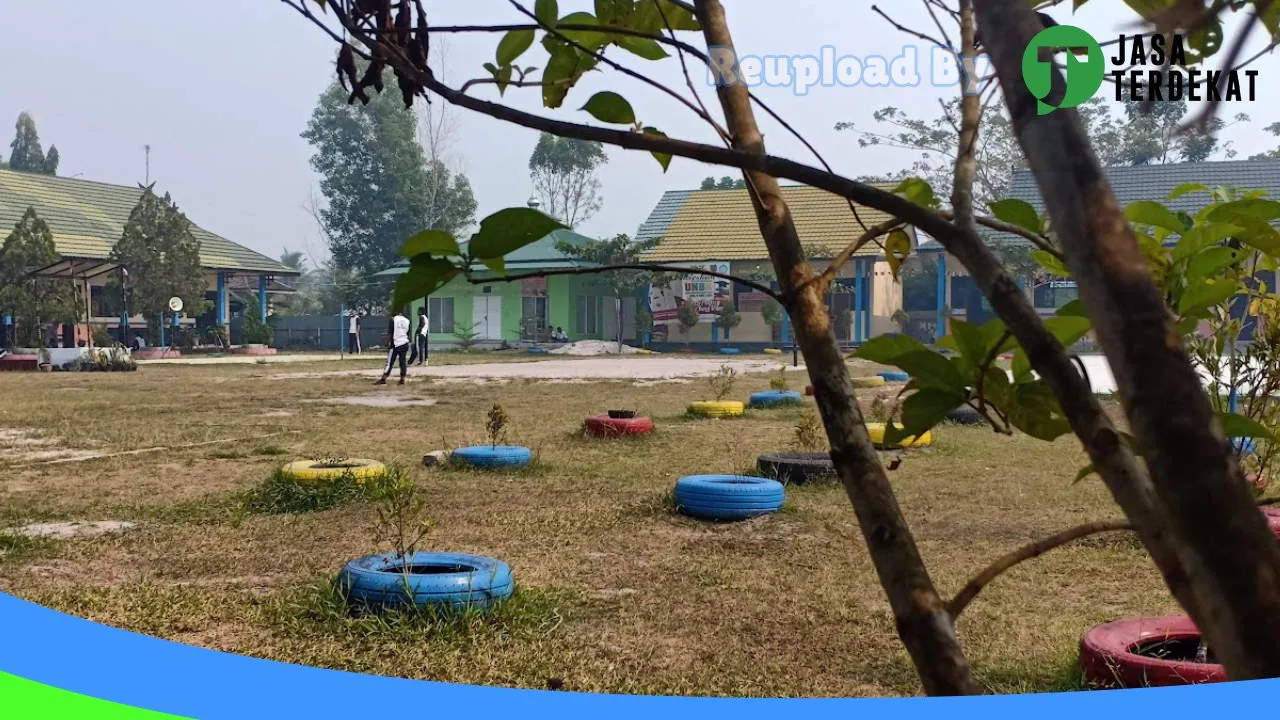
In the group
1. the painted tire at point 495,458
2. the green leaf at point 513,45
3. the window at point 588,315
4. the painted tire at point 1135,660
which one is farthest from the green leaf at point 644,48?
the window at point 588,315

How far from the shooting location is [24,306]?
19.4 metres

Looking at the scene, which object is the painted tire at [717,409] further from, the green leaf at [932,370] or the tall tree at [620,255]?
the tall tree at [620,255]

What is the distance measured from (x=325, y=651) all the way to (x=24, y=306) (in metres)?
19.2

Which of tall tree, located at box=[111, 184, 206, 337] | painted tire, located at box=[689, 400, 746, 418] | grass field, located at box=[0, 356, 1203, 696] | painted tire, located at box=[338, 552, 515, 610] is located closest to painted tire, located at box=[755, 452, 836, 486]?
grass field, located at box=[0, 356, 1203, 696]

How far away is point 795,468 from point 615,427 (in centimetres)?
204

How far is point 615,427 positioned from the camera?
7367 mm

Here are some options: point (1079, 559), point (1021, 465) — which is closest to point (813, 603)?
point (1079, 559)

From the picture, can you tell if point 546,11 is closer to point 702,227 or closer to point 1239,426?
Answer: point 1239,426

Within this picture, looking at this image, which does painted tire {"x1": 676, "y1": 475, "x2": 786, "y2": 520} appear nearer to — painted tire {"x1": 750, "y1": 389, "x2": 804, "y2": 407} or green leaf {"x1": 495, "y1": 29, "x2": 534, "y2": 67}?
green leaf {"x1": 495, "y1": 29, "x2": 534, "y2": 67}

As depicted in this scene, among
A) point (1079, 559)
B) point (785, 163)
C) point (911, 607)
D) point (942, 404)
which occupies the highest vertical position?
point (785, 163)

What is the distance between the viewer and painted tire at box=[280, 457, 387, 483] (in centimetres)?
501

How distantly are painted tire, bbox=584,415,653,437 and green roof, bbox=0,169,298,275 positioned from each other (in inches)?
757

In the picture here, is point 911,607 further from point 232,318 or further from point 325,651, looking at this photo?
point 232,318

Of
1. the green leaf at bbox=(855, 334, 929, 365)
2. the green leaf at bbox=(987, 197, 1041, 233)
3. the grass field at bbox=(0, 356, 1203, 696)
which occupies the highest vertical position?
the green leaf at bbox=(987, 197, 1041, 233)
